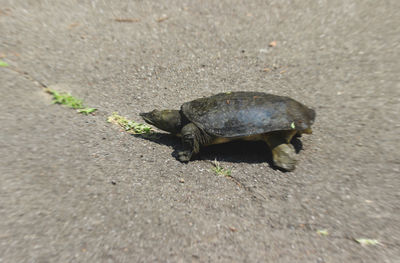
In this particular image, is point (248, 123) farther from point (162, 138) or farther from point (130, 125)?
point (130, 125)

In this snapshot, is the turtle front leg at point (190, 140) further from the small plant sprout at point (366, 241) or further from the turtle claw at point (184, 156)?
the small plant sprout at point (366, 241)

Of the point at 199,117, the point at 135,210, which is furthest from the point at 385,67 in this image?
the point at 135,210

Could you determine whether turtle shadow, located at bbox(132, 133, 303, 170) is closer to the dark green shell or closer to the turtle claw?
the turtle claw

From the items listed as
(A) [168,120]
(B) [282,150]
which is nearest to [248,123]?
(B) [282,150]

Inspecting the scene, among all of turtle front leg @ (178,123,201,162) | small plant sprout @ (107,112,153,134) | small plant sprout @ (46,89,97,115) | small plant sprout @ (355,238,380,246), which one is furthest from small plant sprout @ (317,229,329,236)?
small plant sprout @ (46,89,97,115)

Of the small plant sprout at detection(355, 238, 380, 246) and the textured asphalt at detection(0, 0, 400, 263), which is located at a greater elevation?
the textured asphalt at detection(0, 0, 400, 263)
